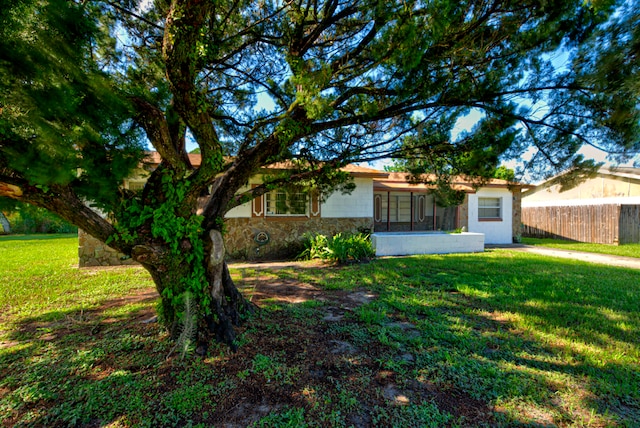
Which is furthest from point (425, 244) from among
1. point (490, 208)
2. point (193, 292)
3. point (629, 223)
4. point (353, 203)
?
point (629, 223)

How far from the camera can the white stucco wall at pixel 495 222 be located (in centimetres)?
1367

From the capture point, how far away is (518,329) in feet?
12.6

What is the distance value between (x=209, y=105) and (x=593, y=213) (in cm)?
1747

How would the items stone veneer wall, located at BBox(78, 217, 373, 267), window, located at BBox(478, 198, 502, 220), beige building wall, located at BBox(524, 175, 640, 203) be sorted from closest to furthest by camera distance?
stone veneer wall, located at BBox(78, 217, 373, 267) → window, located at BBox(478, 198, 502, 220) → beige building wall, located at BBox(524, 175, 640, 203)

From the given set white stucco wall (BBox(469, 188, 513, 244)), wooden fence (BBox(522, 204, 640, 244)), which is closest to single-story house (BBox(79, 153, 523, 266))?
white stucco wall (BBox(469, 188, 513, 244))

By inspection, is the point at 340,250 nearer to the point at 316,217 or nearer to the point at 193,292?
the point at 316,217

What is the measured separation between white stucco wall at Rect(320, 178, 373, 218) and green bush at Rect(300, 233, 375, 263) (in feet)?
5.13

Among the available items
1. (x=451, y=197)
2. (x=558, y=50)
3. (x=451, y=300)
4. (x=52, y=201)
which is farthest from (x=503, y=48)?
(x=52, y=201)

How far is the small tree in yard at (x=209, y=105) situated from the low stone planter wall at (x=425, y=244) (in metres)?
5.48

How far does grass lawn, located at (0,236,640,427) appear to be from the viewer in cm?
223

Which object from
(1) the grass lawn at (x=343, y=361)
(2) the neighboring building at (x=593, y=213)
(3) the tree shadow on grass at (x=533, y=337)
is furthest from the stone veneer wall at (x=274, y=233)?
(2) the neighboring building at (x=593, y=213)

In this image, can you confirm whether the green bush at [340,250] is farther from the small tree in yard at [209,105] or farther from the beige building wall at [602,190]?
the beige building wall at [602,190]

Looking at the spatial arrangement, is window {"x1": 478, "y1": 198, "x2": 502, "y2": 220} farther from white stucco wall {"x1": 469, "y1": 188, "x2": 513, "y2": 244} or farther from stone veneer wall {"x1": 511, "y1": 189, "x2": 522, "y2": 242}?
stone veneer wall {"x1": 511, "y1": 189, "x2": 522, "y2": 242}

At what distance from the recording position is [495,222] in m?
13.9
